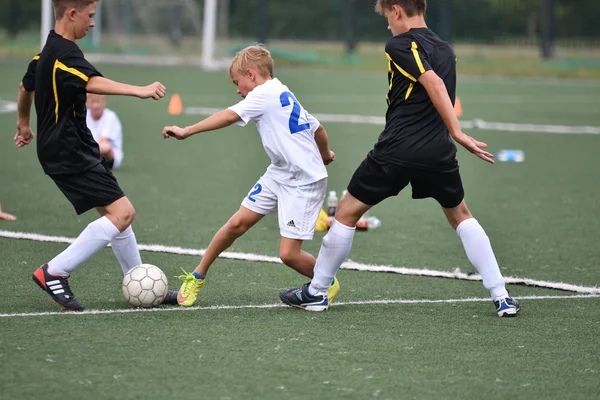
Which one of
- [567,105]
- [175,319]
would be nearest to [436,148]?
[175,319]

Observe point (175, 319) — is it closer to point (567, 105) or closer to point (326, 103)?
point (326, 103)

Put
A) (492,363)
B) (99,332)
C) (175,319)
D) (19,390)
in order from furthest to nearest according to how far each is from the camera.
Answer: (175,319) < (99,332) < (492,363) < (19,390)

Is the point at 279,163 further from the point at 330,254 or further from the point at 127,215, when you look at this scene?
the point at 127,215

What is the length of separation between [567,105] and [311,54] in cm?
1408

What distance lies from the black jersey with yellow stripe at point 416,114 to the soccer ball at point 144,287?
142cm

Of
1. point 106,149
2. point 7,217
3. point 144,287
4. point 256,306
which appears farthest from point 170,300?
point 106,149

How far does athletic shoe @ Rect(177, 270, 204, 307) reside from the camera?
20.7 feet

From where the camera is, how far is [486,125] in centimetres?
1848

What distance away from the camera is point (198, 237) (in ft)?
28.1

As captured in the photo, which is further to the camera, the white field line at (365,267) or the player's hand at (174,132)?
the white field line at (365,267)

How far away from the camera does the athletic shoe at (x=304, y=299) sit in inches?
246

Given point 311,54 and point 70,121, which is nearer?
point 70,121

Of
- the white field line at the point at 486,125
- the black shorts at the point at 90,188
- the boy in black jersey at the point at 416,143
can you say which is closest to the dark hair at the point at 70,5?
the black shorts at the point at 90,188

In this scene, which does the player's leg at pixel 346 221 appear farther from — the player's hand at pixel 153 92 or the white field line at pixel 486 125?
the white field line at pixel 486 125
